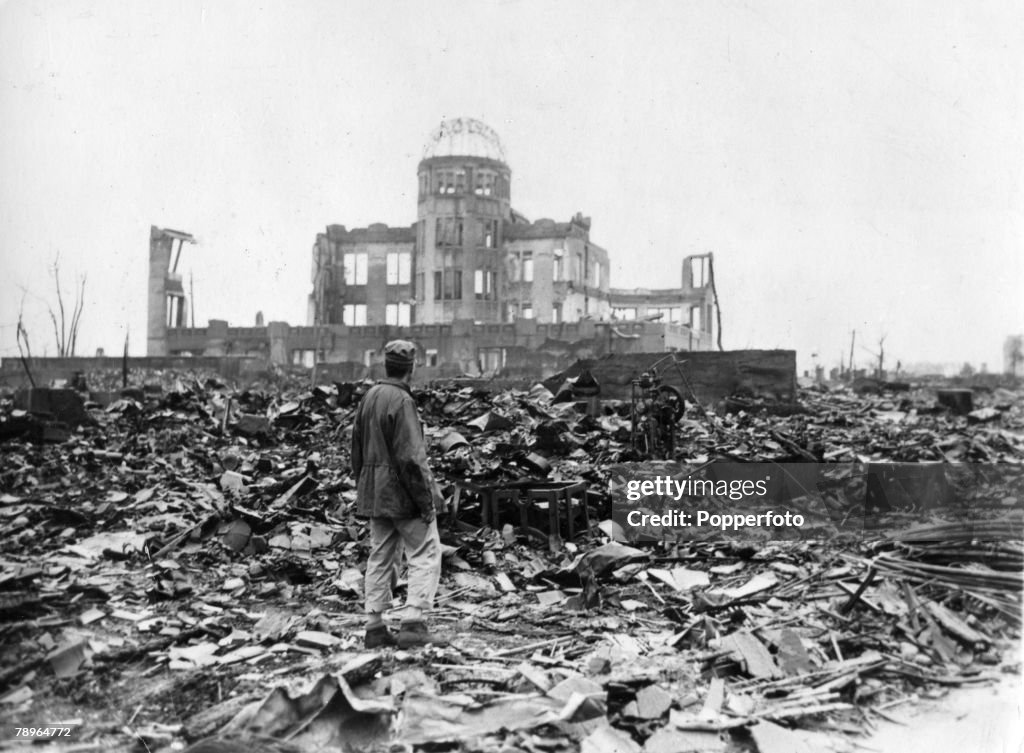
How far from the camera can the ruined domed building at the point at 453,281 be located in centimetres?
3962

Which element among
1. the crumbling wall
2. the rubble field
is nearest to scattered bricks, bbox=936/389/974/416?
the rubble field

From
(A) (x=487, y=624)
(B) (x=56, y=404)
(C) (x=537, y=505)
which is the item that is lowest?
(A) (x=487, y=624)

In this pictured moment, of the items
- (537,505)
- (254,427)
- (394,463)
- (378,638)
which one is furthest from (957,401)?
(378,638)

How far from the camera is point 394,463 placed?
4797 millimetres

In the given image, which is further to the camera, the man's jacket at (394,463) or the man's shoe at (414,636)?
the man's jacket at (394,463)

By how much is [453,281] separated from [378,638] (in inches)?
1700

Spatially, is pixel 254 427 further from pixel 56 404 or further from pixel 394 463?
pixel 394 463

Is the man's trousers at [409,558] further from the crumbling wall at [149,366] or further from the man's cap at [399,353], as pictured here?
the crumbling wall at [149,366]

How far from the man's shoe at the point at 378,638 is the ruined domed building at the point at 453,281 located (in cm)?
3352

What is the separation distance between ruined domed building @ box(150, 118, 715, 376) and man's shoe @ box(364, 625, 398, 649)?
110 ft

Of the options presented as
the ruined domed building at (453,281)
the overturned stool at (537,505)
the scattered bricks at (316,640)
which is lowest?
the scattered bricks at (316,640)

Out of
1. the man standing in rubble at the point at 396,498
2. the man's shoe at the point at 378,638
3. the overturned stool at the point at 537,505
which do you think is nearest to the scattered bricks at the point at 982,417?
the overturned stool at the point at 537,505

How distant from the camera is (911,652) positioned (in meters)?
4.27

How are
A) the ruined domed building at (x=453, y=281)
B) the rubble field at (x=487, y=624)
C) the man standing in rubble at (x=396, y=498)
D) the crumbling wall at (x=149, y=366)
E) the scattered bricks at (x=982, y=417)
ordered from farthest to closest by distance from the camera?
the ruined domed building at (x=453, y=281), the crumbling wall at (x=149, y=366), the scattered bricks at (x=982, y=417), the man standing in rubble at (x=396, y=498), the rubble field at (x=487, y=624)
